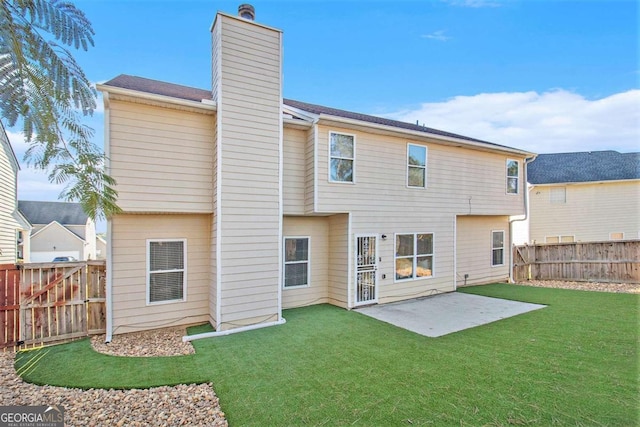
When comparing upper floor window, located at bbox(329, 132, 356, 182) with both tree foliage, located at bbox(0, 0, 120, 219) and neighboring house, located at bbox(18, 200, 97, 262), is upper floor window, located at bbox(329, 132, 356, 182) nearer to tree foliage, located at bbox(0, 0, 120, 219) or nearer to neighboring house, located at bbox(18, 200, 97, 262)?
tree foliage, located at bbox(0, 0, 120, 219)

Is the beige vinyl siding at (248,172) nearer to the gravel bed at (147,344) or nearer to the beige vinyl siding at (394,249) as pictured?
the gravel bed at (147,344)

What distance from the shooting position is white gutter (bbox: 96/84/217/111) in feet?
18.3

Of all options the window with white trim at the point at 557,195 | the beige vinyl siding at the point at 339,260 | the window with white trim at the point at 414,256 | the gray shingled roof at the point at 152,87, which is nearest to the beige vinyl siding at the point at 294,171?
the beige vinyl siding at the point at 339,260

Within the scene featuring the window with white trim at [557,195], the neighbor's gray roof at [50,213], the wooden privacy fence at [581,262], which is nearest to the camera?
the wooden privacy fence at [581,262]

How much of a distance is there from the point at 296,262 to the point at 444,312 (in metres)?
3.95

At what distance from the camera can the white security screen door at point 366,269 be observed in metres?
8.06

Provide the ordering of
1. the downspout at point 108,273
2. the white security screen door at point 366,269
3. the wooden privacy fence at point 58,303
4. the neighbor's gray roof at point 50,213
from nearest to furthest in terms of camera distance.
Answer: the wooden privacy fence at point 58,303, the downspout at point 108,273, the white security screen door at point 366,269, the neighbor's gray roof at point 50,213

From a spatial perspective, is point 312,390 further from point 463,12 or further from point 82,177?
point 463,12

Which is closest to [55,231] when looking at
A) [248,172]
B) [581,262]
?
[248,172]

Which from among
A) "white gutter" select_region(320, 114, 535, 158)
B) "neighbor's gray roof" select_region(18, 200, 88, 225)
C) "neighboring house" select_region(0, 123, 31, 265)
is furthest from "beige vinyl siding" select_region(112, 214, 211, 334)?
"neighbor's gray roof" select_region(18, 200, 88, 225)

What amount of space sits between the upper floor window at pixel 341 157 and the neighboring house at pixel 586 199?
599 inches

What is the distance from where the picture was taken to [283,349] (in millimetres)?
5250

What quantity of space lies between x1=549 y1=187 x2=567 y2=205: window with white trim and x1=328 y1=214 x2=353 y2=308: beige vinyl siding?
16.1 metres

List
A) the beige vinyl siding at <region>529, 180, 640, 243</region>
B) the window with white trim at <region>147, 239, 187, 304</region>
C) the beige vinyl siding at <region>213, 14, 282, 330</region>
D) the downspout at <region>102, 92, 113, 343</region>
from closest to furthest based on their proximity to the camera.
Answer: the downspout at <region>102, 92, 113, 343</region>, the beige vinyl siding at <region>213, 14, 282, 330</region>, the window with white trim at <region>147, 239, 187, 304</region>, the beige vinyl siding at <region>529, 180, 640, 243</region>
